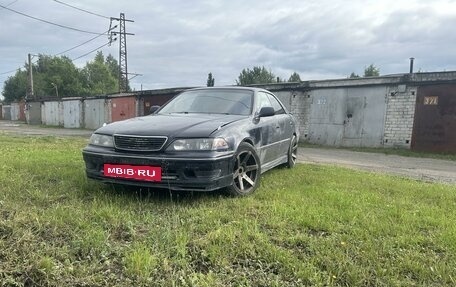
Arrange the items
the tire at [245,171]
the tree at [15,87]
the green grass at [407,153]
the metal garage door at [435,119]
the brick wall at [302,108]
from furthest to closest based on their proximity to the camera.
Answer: the tree at [15,87] → the brick wall at [302,108] → the metal garage door at [435,119] → the green grass at [407,153] → the tire at [245,171]

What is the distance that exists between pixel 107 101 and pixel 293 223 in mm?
26979

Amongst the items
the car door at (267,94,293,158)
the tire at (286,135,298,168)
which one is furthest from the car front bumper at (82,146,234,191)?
the tire at (286,135,298,168)

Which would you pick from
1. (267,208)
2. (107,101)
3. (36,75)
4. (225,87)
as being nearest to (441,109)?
(225,87)

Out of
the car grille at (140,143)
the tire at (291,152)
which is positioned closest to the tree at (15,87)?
the tire at (291,152)

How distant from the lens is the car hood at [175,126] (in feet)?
13.4

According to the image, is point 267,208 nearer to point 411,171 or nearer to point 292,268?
point 292,268

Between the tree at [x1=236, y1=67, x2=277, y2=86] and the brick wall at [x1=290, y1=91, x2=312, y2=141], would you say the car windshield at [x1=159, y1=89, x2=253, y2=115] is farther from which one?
the tree at [x1=236, y1=67, x2=277, y2=86]

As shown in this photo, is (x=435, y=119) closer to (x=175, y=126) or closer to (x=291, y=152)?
(x=291, y=152)

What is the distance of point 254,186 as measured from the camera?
4727 millimetres

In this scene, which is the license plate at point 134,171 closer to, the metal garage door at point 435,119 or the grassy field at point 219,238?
the grassy field at point 219,238

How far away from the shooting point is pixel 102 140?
14.4 ft

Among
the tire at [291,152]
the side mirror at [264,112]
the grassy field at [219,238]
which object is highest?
the side mirror at [264,112]

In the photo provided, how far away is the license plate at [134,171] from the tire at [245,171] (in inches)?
34.8

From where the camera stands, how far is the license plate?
13.0 feet
